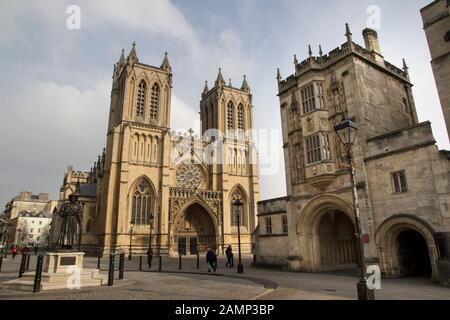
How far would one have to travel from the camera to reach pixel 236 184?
1859 inches

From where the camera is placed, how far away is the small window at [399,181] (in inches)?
583

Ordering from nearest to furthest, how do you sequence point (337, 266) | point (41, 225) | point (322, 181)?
point (322, 181) < point (337, 266) < point (41, 225)

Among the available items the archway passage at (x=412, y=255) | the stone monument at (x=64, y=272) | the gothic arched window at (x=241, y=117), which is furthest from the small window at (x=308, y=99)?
the gothic arched window at (x=241, y=117)

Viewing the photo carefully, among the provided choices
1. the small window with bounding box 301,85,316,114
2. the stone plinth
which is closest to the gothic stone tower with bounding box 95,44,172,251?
the stone plinth

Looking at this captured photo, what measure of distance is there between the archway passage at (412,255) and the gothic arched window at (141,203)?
30331mm

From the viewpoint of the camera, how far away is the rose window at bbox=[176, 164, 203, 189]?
146 feet

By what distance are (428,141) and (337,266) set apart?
33.8ft

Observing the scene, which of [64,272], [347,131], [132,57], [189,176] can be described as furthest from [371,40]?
[132,57]

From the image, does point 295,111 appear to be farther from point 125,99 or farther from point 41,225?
point 41,225

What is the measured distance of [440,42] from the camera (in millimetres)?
14734

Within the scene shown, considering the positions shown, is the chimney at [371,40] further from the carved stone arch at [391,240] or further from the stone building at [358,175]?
the carved stone arch at [391,240]

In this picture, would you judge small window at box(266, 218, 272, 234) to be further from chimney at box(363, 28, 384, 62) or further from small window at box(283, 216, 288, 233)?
chimney at box(363, 28, 384, 62)

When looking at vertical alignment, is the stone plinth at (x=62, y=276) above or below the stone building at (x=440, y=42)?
below
